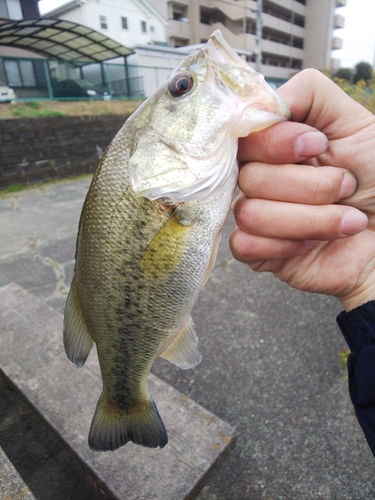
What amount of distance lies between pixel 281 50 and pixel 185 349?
42.4 m

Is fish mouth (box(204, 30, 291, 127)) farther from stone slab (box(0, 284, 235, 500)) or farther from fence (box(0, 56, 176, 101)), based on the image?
fence (box(0, 56, 176, 101))

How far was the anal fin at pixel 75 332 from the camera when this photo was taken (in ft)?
4.25

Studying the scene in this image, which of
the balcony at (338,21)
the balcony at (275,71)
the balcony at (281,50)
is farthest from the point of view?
the balcony at (338,21)

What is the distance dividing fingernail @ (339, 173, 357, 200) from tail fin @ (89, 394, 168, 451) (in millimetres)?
1072

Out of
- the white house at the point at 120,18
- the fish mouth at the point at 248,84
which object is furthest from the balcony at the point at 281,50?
the fish mouth at the point at 248,84

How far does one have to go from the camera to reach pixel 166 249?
113 cm

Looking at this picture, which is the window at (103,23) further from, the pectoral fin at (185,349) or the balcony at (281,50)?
the pectoral fin at (185,349)

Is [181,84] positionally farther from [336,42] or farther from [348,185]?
[336,42]

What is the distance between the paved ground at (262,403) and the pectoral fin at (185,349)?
3.24 ft

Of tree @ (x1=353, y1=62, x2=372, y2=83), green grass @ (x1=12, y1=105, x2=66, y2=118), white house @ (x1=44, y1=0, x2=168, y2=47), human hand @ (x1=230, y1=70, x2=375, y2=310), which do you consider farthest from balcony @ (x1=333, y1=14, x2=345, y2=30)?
human hand @ (x1=230, y1=70, x2=375, y2=310)

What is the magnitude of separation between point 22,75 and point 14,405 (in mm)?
15406

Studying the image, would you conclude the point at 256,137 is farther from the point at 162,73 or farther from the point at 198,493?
the point at 162,73

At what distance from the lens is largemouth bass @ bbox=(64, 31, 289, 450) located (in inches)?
40.8

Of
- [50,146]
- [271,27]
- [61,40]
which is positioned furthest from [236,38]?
[50,146]
